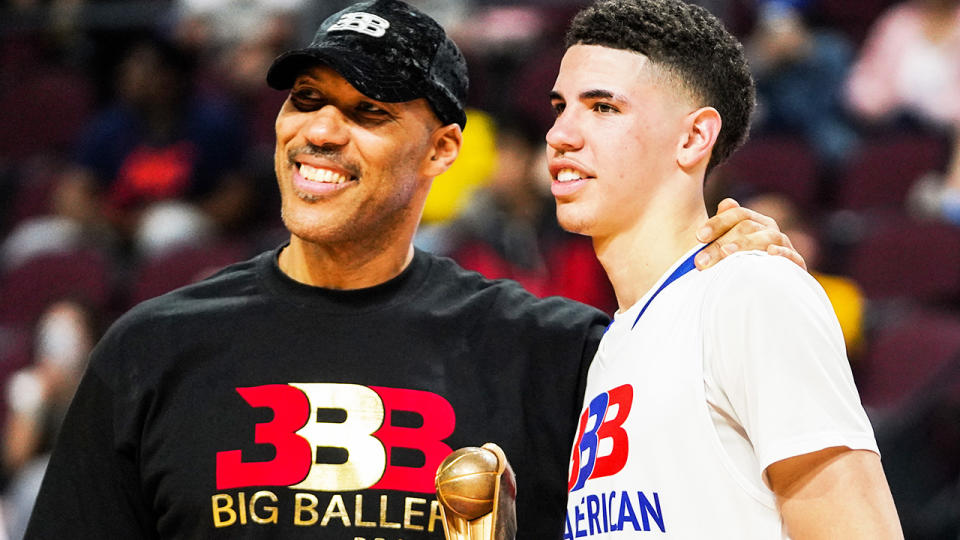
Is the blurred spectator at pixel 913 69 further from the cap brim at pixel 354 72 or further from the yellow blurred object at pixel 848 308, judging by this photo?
the cap brim at pixel 354 72

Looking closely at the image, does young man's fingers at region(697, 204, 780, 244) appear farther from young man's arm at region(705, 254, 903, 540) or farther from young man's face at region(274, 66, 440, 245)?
young man's face at region(274, 66, 440, 245)

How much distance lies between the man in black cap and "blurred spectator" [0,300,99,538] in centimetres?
374

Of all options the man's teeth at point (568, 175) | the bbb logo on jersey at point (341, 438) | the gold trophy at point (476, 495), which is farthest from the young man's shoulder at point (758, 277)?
the bbb logo on jersey at point (341, 438)

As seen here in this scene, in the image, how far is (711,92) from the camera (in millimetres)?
2422

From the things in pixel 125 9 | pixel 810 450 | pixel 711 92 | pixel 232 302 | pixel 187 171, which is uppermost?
pixel 125 9

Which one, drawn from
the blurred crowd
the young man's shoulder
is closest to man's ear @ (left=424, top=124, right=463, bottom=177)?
the young man's shoulder

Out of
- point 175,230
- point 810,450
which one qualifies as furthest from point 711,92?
point 175,230

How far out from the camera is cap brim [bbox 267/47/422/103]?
2.50m

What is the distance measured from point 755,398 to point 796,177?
4612 mm

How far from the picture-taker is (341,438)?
2445 millimetres

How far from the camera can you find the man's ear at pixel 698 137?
238 cm

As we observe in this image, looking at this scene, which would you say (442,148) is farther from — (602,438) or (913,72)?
(913,72)

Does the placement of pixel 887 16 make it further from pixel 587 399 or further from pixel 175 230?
pixel 587 399

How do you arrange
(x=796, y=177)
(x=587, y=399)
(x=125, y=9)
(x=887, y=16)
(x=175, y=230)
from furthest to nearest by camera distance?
(x=125, y=9) → (x=175, y=230) → (x=887, y=16) → (x=796, y=177) → (x=587, y=399)
